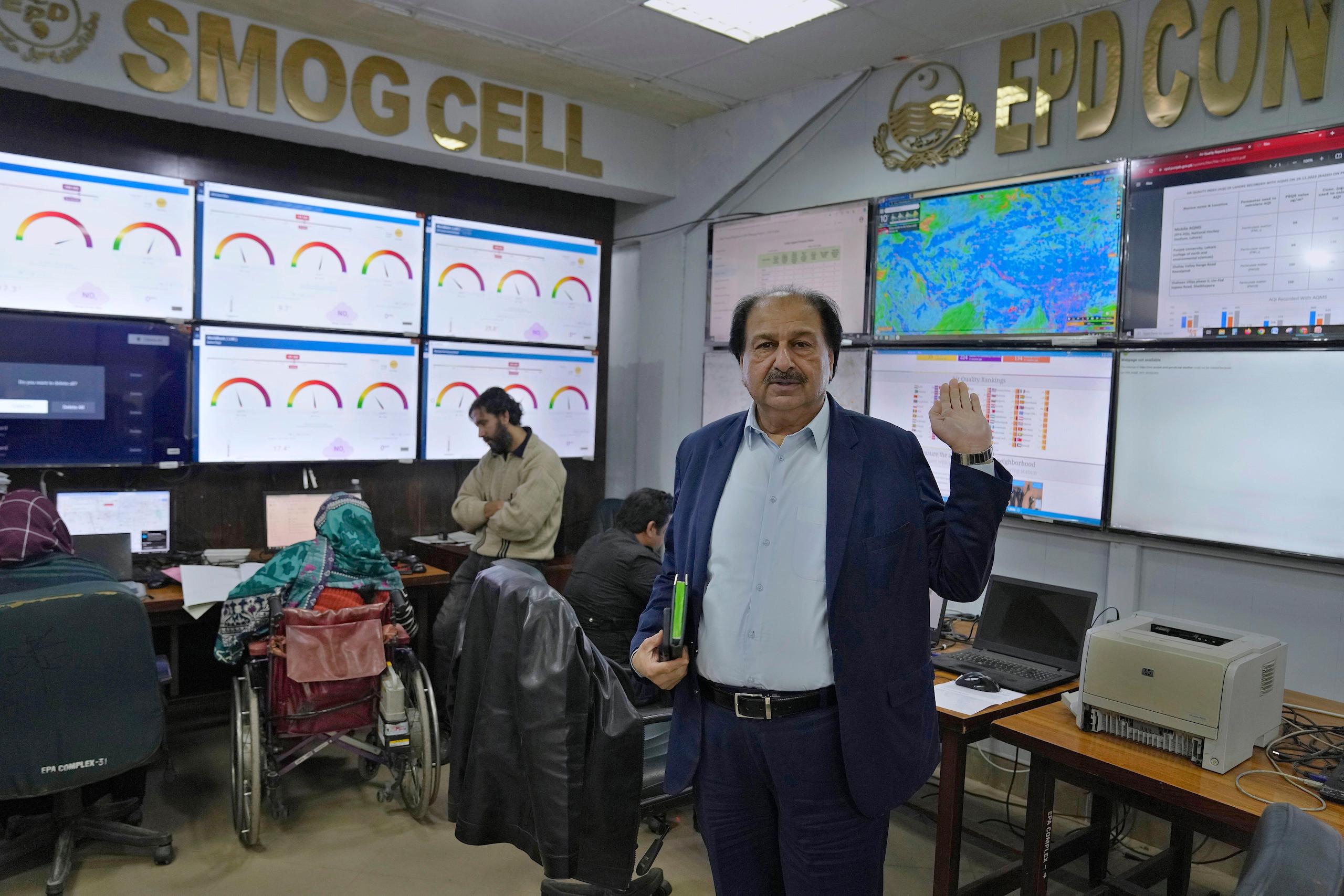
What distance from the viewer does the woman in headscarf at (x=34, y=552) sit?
2.62 meters

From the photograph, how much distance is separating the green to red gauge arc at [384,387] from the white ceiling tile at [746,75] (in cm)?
193

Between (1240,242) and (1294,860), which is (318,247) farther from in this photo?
(1294,860)

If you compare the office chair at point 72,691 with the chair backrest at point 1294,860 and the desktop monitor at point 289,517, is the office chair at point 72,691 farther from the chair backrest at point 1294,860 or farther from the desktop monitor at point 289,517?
the chair backrest at point 1294,860

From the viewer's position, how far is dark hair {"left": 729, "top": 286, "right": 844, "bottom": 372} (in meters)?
1.70

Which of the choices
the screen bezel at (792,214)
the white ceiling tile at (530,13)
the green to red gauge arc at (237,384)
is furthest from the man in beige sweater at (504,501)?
the white ceiling tile at (530,13)

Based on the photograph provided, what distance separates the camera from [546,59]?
3973 millimetres

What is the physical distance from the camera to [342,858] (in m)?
2.87

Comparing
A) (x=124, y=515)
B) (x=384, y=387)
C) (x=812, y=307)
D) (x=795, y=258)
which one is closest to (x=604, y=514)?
(x=384, y=387)

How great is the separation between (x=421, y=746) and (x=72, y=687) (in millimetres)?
1077

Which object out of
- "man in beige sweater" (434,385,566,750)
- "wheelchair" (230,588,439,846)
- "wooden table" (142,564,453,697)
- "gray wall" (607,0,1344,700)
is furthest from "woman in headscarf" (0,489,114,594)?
"gray wall" (607,0,1344,700)

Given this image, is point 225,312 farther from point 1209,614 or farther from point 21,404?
point 1209,614

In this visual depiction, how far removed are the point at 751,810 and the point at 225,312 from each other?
3.29 m

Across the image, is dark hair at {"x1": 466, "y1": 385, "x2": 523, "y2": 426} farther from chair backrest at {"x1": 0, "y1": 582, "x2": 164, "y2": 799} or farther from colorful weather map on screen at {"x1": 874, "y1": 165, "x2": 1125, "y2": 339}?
chair backrest at {"x1": 0, "y1": 582, "x2": 164, "y2": 799}

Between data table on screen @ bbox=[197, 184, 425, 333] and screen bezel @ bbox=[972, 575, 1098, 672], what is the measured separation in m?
2.90
